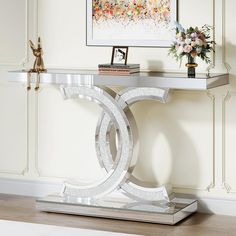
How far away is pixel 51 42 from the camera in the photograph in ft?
19.2

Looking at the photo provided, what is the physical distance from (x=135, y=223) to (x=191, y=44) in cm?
129

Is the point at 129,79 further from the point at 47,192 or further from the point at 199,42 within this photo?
the point at 47,192

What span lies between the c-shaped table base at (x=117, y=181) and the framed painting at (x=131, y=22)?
16.1 inches

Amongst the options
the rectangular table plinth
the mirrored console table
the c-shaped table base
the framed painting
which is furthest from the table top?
the rectangular table plinth

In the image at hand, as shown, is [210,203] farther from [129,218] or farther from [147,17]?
[147,17]

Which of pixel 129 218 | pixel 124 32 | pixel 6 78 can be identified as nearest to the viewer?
pixel 129 218

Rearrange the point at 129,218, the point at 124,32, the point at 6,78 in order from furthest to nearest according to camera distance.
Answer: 1. the point at 6,78
2. the point at 124,32
3. the point at 129,218

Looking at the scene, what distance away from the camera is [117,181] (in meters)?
5.42

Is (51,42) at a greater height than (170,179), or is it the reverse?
(51,42)

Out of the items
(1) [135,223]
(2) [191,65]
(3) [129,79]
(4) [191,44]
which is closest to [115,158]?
(1) [135,223]

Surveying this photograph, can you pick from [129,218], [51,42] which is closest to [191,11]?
[51,42]

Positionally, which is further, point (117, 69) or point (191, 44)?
point (117, 69)

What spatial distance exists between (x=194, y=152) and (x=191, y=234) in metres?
0.74

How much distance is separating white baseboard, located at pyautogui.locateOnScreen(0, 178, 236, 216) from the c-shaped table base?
0.37 feet
